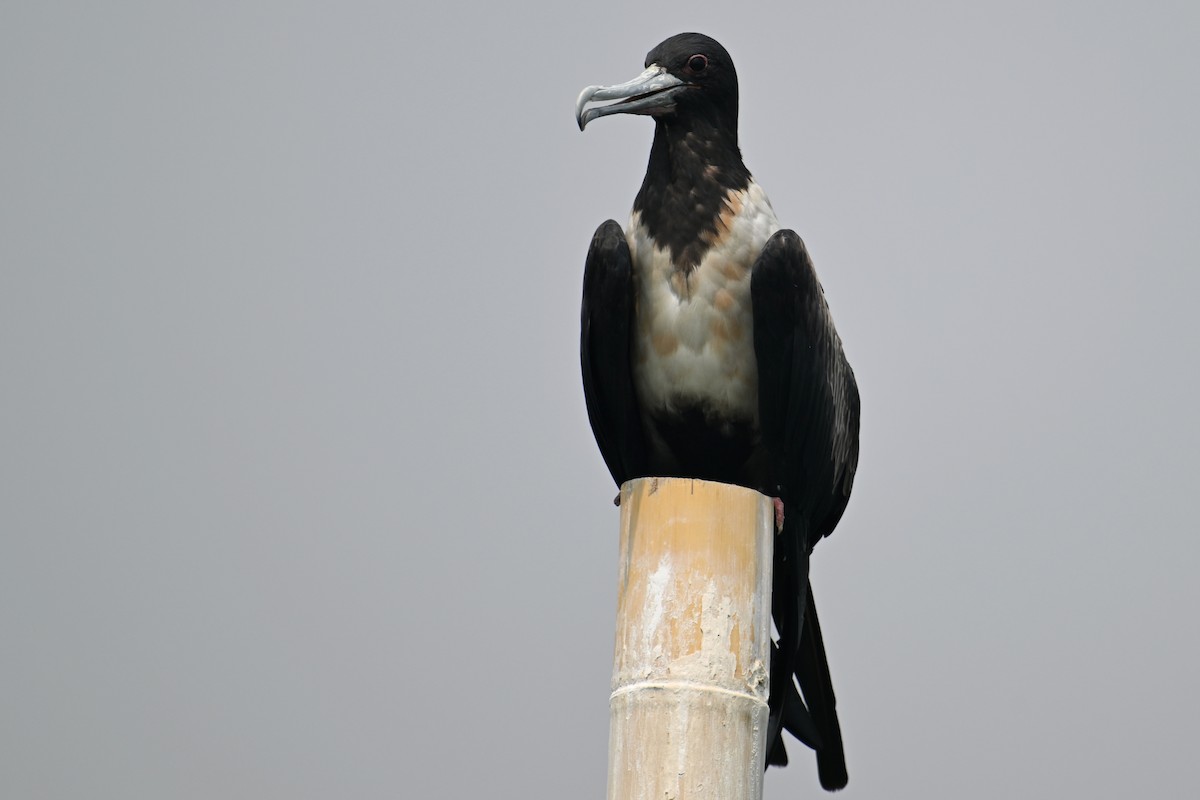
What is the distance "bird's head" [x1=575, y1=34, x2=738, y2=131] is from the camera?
7.51 meters

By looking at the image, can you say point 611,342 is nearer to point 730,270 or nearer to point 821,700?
point 730,270

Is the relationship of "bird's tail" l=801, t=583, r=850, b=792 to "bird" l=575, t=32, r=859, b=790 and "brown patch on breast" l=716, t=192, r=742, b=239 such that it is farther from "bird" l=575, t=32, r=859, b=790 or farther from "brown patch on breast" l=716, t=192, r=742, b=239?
"brown patch on breast" l=716, t=192, r=742, b=239

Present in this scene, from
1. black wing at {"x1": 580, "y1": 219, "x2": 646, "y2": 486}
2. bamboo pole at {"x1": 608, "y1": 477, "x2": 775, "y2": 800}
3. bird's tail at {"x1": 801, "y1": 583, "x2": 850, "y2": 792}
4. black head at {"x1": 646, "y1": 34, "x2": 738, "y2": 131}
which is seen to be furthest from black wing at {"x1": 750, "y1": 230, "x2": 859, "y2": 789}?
bamboo pole at {"x1": 608, "y1": 477, "x2": 775, "y2": 800}

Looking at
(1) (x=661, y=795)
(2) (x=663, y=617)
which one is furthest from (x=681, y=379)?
(1) (x=661, y=795)

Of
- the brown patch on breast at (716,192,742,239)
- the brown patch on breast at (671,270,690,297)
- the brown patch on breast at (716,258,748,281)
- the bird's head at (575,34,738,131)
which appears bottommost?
the brown patch on breast at (671,270,690,297)

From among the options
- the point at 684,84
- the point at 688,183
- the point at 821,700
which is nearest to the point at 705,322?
the point at 688,183

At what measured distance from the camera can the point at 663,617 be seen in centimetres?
627

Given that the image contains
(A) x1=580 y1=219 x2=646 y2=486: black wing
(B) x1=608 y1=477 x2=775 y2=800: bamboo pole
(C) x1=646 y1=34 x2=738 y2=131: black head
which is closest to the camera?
(B) x1=608 y1=477 x2=775 y2=800: bamboo pole

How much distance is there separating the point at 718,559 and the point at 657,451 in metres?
1.52

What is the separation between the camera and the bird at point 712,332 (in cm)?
733

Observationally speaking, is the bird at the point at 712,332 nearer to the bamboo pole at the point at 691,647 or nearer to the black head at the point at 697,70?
the black head at the point at 697,70

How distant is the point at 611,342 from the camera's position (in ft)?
24.6

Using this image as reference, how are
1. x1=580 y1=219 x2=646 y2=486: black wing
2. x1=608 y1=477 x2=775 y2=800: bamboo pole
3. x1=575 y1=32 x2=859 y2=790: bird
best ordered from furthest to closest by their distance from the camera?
1. x1=580 y1=219 x2=646 y2=486: black wing
2. x1=575 y1=32 x2=859 y2=790: bird
3. x1=608 y1=477 x2=775 y2=800: bamboo pole

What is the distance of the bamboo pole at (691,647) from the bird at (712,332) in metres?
0.94
